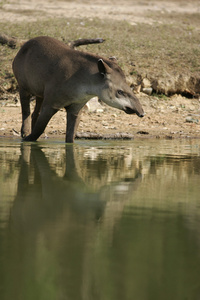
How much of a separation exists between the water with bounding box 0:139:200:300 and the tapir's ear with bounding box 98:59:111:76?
3071 mm

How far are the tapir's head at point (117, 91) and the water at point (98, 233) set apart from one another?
3012 mm

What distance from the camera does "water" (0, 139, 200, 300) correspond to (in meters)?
2.02

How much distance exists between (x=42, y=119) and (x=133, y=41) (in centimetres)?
1126

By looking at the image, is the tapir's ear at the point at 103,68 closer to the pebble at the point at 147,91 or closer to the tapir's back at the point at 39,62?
the tapir's back at the point at 39,62

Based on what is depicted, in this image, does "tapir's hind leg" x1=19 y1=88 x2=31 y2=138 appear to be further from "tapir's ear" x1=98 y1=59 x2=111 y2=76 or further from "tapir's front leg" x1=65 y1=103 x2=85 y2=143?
"tapir's ear" x1=98 y1=59 x2=111 y2=76

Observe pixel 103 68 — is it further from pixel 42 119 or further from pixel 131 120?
pixel 131 120

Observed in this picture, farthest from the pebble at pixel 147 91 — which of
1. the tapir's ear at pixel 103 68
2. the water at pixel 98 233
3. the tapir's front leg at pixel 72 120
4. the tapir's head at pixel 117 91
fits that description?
the water at pixel 98 233

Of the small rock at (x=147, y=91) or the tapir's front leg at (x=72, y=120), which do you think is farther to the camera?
the small rock at (x=147, y=91)

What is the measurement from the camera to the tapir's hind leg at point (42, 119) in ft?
28.7

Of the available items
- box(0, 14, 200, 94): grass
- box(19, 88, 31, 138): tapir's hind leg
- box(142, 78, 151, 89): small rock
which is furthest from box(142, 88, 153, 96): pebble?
box(19, 88, 31, 138): tapir's hind leg

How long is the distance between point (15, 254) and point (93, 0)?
33860 millimetres

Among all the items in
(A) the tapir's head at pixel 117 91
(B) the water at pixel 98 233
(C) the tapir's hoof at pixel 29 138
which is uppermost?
(A) the tapir's head at pixel 117 91

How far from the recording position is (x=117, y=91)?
860cm

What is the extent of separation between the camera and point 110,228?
2914mm
